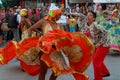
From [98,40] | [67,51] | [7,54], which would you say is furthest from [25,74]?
[67,51]

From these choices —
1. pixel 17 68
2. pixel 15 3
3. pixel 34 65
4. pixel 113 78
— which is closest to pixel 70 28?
pixel 17 68

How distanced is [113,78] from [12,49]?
2.39 meters

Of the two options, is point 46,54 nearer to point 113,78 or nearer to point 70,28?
point 113,78

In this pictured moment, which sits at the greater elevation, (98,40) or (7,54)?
(98,40)

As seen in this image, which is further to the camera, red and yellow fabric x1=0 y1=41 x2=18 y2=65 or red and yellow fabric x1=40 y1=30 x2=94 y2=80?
red and yellow fabric x1=0 y1=41 x2=18 y2=65

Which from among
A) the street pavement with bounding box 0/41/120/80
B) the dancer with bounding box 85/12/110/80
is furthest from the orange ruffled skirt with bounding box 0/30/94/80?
the street pavement with bounding box 0/41/120/80

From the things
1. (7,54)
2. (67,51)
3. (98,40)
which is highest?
(67,51)

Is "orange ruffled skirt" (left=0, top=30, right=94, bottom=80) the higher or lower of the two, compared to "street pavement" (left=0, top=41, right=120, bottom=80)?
higher

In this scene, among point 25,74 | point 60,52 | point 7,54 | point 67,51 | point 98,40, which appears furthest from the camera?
point 25,74

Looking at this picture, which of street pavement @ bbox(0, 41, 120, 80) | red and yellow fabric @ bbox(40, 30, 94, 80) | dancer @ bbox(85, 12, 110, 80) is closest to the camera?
red and yellow fabric @ bbox(40, 30, 94, 80)

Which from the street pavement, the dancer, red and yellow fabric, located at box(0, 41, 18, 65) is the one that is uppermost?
the dancer

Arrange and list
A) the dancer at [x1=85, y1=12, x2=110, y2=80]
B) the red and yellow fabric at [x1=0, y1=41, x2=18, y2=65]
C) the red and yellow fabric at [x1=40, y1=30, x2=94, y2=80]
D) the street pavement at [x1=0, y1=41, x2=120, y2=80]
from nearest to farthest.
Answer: the red and yellow fabric at [x1=40, y1=30, x2=94, y2=80], the dancer at [x1=85, y1=12, x2=110, y2=80], the red and yellow fabric at [x1=0, y1=41, x2=18, y2=65], the street pavement at [x1=0, y1=41, x2=120, y2=80]

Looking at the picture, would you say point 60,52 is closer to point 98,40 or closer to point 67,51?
point 67,51

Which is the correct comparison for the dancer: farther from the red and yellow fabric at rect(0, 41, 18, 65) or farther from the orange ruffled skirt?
the red and yellow fabric at rect(0, 41, 18, 65)
